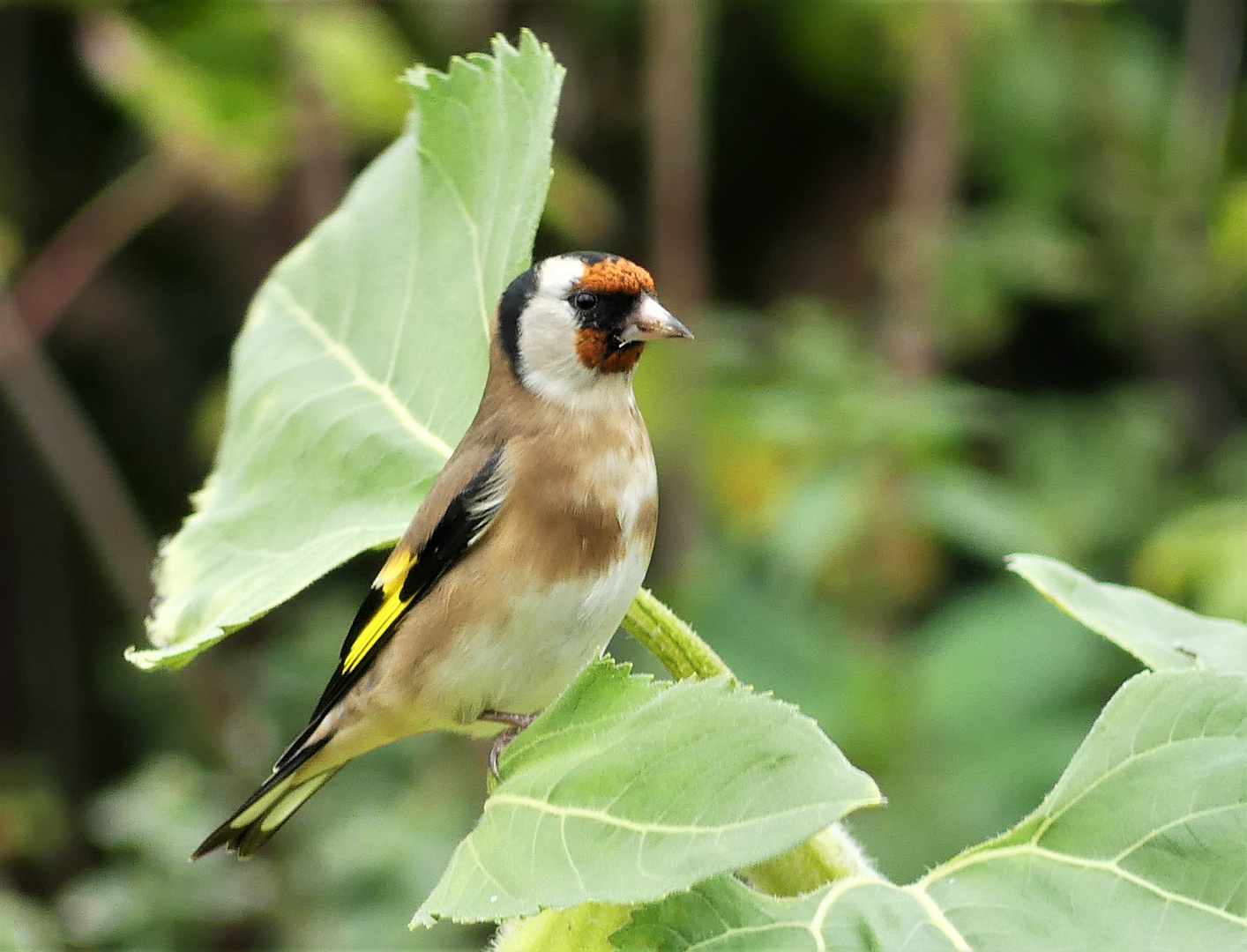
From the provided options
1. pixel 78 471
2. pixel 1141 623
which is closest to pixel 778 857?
pixel 1141 623

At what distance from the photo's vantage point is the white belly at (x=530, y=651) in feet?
3.91

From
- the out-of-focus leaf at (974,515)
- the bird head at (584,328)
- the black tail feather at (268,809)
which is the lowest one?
the out-of-focus leaf at (974,515)

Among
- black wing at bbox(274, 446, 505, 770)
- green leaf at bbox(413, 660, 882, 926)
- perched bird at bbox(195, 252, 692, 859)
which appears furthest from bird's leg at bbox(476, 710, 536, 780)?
green leaf at bbox(413, 660, 882, 926)

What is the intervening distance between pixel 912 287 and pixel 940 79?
0.55 m

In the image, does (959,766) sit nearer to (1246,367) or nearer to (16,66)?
(1246,367)

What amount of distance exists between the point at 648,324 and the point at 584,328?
0.07 meters

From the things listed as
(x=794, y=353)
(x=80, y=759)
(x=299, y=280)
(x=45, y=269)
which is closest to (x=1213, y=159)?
(x=794, y=353)

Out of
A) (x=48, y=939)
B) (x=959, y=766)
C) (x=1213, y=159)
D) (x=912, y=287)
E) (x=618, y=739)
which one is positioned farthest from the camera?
(x=1213, y=159)

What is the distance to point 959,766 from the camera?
328 cm

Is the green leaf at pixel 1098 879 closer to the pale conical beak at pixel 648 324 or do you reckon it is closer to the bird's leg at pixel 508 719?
the bird's leg at pixel 508 719

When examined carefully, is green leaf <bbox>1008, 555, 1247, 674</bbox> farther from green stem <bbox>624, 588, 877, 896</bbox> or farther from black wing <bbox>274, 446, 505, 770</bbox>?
black wing <bbox>274, 446, 505, 770</bbox>

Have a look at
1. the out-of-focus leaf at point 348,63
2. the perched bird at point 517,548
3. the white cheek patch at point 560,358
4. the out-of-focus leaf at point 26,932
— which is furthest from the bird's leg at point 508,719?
the out-of-focus leaf at point 348,63

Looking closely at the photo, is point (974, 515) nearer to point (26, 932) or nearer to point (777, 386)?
point (777, 386)

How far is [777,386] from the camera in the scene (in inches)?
153
